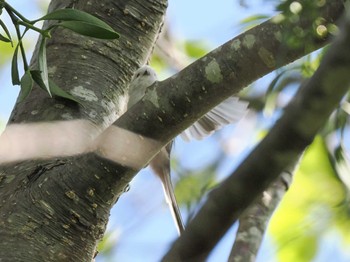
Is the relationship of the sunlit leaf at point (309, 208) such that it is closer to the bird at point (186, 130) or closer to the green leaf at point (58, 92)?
the bird at point (186, 130)

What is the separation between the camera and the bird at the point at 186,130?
199 centimetres

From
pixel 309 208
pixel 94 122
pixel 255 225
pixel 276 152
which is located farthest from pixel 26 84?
pixel 276 152

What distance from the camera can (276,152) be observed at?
604mm

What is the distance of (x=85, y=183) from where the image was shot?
4.07 ft

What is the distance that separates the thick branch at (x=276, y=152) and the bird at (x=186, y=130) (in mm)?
1165

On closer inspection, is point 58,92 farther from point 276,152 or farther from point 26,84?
point 276,152

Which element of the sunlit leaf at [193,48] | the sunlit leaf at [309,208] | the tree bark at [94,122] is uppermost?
the sunlit leaf at [193,48]

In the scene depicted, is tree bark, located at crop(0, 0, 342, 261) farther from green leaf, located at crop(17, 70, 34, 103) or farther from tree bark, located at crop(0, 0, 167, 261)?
green leaf, located at crop(17, 70, 34, 103)

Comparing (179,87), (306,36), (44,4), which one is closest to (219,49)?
(179,87)

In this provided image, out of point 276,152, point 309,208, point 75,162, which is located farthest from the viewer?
point 75,162

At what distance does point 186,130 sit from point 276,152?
157 cm

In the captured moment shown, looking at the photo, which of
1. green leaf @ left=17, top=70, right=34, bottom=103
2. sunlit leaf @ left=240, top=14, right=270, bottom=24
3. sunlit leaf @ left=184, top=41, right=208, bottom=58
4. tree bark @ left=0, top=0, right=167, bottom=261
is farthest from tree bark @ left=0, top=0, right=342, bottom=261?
sunlit leaf @ left=184, top=41, right=208, bottom=58

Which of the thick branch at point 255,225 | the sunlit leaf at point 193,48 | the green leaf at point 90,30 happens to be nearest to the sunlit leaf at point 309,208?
the thick branch at point 255,225

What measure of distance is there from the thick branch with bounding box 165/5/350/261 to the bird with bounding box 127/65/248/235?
1165 millimetres
